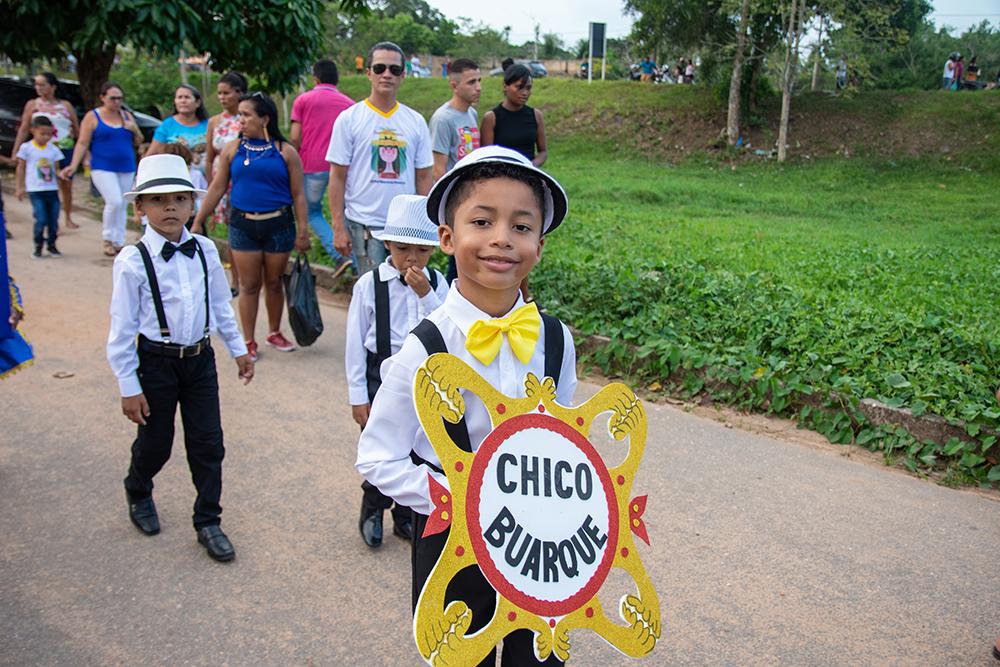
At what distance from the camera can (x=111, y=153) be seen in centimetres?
957

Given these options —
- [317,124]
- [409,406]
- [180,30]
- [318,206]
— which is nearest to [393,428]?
[409,406]

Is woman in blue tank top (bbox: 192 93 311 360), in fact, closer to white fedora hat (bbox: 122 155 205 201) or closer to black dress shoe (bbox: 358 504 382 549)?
white fedora hat (bbox: 122 155 205 201)

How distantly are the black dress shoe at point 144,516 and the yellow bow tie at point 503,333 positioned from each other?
8.40 feet

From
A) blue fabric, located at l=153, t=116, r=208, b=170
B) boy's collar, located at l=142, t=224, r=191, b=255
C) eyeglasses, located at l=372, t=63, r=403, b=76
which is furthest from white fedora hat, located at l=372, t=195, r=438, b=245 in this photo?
blue fabric, located at l=153, t=116, r=208, b=170

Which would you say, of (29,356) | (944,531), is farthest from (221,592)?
(944,531)

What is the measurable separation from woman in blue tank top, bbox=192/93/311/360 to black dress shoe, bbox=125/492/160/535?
2.62m

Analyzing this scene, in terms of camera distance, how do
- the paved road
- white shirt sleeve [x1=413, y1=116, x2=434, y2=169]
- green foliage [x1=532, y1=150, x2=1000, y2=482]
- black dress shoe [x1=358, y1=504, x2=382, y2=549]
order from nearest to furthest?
the paved road → black dress shoe [x1=358, y1=504, x2=382, y2=549] → green foliage [x1=532, y1=150, x2=1000, y2=482] → white shirt sleeve [x1=413, y1=116, x2=434, y2=169]

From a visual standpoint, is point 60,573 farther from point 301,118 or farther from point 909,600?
point 301,118

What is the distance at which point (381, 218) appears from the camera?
18.4 ft

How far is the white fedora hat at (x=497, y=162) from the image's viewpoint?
2021 millimetres

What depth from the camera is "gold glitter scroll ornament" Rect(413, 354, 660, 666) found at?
1762mm

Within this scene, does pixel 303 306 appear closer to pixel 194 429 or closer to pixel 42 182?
pixel 194 429

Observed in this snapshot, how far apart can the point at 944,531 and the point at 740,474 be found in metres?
1.01

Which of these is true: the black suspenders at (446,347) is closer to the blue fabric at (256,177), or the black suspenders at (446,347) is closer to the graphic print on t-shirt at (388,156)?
the graphic print on t-shirt at (388,156)
